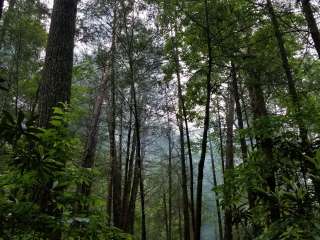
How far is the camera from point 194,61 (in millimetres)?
6730

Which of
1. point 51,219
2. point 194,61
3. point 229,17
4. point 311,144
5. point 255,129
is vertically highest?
point 229,17

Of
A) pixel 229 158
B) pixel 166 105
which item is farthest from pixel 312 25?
pixel 166 105

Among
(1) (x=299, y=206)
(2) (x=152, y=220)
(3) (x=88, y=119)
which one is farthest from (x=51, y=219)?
(2) (x=152, y=220)

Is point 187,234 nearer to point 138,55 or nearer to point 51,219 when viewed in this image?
point 138,55

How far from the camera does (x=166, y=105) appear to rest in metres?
11.8

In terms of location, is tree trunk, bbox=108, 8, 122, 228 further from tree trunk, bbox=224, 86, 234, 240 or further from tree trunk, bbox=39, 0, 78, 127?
tree trunk, bbox=39, 0, 78, 127

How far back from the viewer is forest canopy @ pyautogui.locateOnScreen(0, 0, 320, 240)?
77.0 inches

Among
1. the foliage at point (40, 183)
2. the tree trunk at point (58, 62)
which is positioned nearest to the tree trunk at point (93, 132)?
the tree trunk at point (58, 62)

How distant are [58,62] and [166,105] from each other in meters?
8.32

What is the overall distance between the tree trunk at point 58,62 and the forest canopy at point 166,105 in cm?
1

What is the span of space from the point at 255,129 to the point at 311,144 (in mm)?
570

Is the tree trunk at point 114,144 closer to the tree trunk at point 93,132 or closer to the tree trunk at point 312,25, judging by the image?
the tree trunk at point 93,132

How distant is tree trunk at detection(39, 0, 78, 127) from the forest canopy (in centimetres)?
1

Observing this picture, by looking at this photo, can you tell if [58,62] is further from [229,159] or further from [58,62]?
[229,159]
